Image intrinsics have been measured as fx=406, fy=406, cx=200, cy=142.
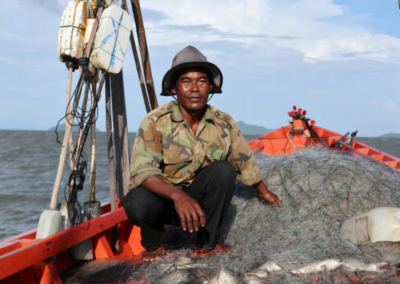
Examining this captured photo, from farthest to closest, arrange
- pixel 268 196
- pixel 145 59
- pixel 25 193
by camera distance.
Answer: pixel 25 193
pixel 145 59
pixel 268 196

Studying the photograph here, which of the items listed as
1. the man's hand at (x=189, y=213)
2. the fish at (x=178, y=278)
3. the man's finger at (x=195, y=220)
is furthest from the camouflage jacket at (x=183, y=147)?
the fish at (x=178, y=278)

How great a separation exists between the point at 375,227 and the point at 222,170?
1120 millimetres

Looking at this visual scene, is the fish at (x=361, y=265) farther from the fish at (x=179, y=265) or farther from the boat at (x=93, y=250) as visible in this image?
the boat at (x=93, y=250)

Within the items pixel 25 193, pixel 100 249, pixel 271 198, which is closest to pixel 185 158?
pixel 271 198

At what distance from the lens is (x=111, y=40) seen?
330cm

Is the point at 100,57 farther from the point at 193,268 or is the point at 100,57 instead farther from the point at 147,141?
the point at 193,268

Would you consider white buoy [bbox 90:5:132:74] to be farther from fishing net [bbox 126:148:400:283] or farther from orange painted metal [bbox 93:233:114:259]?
fishing net [bbox 126:148:400:283]

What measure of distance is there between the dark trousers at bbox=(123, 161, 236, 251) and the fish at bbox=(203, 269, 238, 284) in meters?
0.73

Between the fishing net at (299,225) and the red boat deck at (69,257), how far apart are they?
1.12 ft

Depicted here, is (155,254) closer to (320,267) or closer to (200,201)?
(200,201)

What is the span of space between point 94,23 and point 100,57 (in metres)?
0.29

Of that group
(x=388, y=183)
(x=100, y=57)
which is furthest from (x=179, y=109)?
(x=388, y=183)

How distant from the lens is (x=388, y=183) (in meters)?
3.71

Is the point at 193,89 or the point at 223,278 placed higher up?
the point at 193,89
